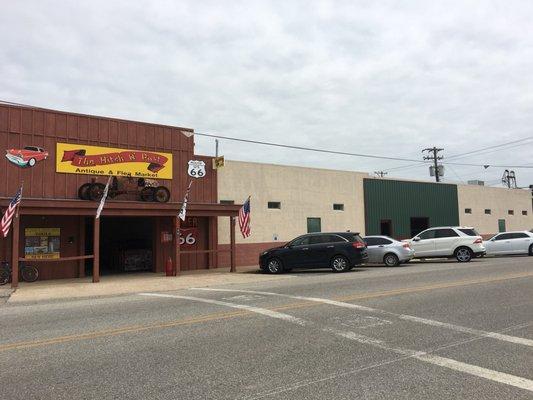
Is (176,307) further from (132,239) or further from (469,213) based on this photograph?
(469,213)

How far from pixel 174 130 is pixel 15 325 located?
47.6 ft

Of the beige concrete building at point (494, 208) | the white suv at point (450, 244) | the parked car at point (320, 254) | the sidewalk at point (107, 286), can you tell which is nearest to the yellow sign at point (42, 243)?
the sidewalk at point (107, 286)

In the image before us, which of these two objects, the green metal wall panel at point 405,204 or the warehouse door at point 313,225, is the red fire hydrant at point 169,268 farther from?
the green metal wall panel at point 405,204

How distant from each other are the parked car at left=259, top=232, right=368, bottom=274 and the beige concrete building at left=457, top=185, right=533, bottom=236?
2120cm

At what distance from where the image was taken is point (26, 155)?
1894 cm

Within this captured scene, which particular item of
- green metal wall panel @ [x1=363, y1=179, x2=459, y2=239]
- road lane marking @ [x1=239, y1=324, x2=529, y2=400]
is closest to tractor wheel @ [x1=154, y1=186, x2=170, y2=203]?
green metal wall panel @ [x1=363, y1=179, x2=459, y2=239]

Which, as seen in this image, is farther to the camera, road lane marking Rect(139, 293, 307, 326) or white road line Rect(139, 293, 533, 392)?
road lane marking Rect(139, 293, 307, 326)

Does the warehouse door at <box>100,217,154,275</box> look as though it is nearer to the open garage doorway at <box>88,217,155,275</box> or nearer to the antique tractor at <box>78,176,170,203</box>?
the open garage doorway at <box>88,217,155,275</box>

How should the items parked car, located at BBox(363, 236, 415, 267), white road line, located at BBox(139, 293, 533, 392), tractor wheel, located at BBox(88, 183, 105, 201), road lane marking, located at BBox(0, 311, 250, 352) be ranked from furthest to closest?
1. parked car, located at BBox(363, 236, 415, 267)
2. tractor wheel, located at BBox(88, 183, 105, 201)
3. road lane marking, located at BBox(0, 311, 250, 352)
4. white road line, located at BBox(139, 293, 533, 392)

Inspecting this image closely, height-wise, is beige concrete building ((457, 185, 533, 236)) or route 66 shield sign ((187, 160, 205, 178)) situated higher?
route 66 shield sign ((187, 160, 205, 178))

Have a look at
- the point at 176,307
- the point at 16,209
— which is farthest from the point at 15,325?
the point at 16,209

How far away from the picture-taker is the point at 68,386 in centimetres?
555

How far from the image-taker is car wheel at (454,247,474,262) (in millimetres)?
23859

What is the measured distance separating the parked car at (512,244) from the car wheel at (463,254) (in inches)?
151
